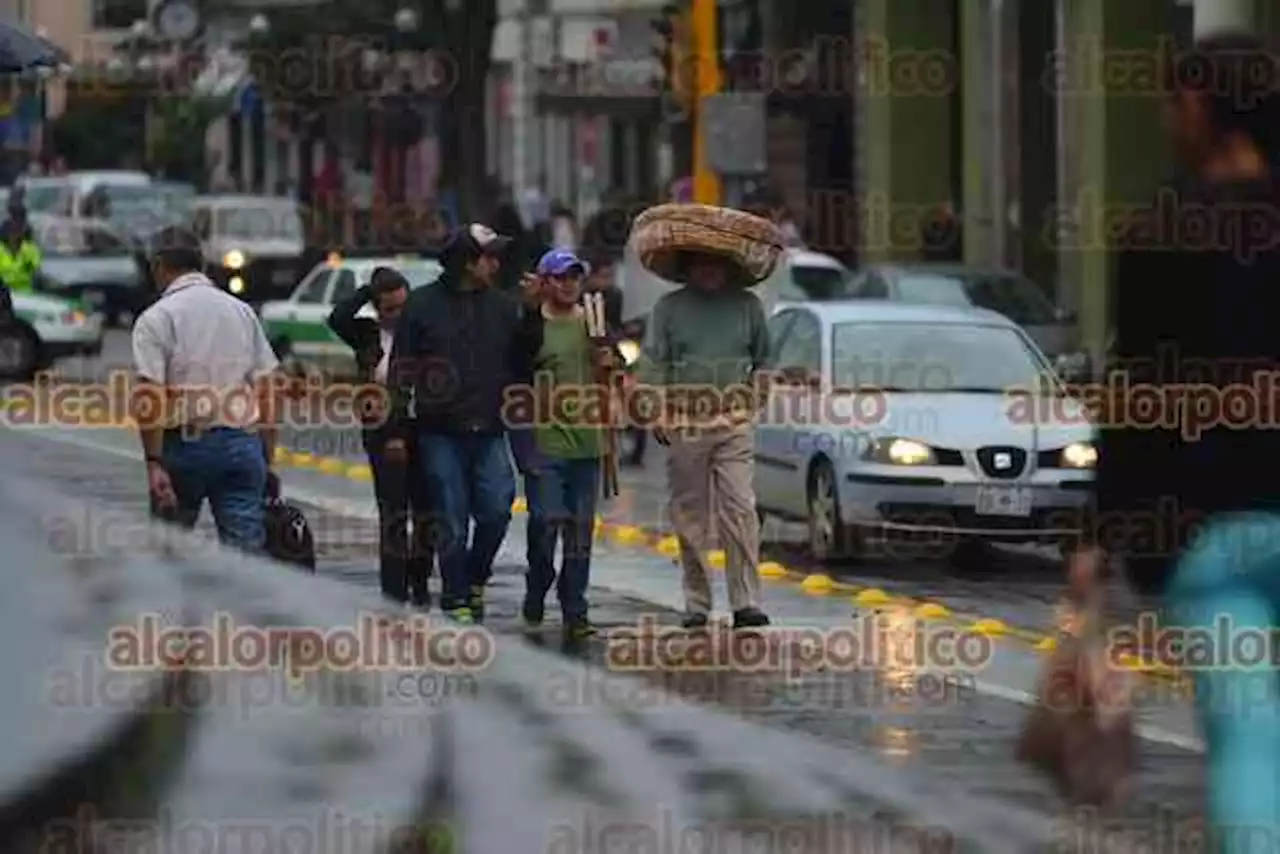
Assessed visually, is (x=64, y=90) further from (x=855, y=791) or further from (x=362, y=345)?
(x=855, y=791)

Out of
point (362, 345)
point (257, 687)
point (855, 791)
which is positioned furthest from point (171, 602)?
point (362, 345)

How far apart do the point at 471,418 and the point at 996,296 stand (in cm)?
1669

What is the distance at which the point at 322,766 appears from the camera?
3.57m

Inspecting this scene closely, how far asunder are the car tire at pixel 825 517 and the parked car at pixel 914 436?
0.4 inches

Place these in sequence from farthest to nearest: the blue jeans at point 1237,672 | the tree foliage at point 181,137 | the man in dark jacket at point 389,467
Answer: the tree foliage at point 181,137 < the man in dark jacket at point 389,467 < the blue jeans at point 1237,672

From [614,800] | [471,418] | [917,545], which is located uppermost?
[614,800]

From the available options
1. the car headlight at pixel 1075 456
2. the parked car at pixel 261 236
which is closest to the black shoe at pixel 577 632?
the car headlight at pixel 1075 456

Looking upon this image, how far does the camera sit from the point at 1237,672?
6133 millimetres

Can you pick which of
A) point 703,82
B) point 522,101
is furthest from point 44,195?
point 703,82

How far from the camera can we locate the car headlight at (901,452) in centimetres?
Result: 1838

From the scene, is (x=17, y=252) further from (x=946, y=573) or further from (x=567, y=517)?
(x=567, y=517)

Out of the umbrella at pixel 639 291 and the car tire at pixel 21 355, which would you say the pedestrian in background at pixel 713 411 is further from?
the car tire at pixel 21 355

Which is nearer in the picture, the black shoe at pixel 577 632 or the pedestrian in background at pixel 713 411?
the pedestrian in background at pixel 713 411

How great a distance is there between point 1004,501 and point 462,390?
15.7 ft
